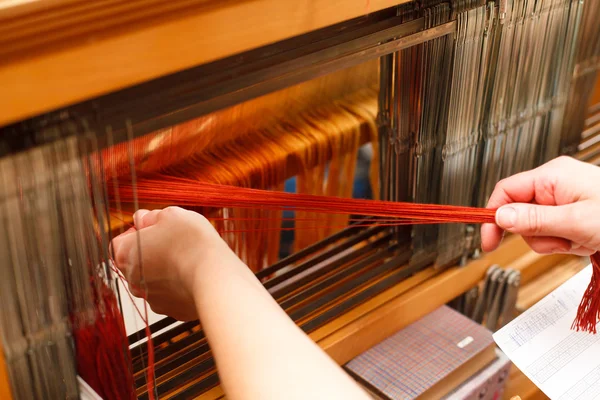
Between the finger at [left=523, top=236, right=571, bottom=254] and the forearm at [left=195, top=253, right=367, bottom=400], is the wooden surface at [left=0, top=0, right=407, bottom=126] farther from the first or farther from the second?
the finger at [left=523, top=236, right=571, bottom=254]

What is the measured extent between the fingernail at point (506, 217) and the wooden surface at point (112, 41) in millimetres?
398

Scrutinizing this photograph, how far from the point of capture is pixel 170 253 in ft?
2.61

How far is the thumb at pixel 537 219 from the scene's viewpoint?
0.90 metres

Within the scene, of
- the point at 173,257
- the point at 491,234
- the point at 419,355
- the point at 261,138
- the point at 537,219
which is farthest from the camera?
the point at 261,138

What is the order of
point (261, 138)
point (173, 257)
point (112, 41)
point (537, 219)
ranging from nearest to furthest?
point (112, 41), point (173, 257), point (537, 219), point (261, 138)

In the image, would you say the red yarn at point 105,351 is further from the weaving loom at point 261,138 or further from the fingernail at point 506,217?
the fingernail at point 506,217

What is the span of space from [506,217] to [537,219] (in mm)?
41

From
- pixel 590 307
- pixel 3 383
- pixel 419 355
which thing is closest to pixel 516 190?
pixel 590 307

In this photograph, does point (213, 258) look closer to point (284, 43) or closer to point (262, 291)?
point (262, 291)

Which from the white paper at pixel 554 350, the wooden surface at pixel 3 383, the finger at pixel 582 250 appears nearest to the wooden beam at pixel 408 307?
the white paper at pixel 554 350

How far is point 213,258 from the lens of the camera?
0.76 m

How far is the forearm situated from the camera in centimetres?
64

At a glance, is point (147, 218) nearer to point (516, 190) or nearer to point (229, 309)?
point (229, 309)

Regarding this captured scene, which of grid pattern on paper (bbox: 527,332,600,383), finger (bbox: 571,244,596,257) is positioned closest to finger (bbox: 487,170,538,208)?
finger (bbox: 571,244,596,257)
